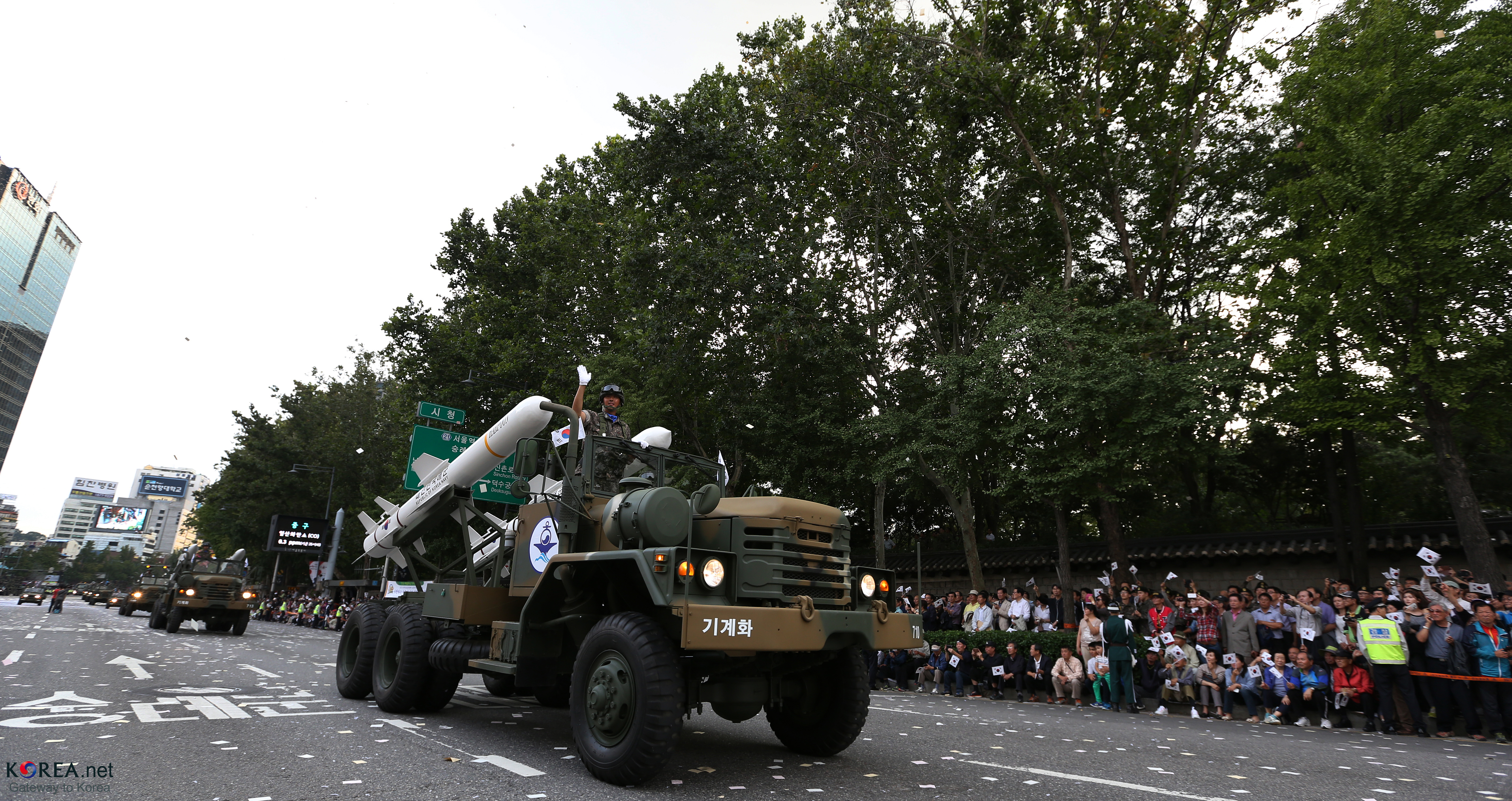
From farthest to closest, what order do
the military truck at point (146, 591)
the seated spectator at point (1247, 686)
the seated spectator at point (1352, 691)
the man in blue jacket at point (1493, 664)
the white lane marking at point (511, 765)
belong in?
the military truck at point (146, 591), the seated spectator at point (1247, 686), the seated spectator at point (1352, 691), the man in blue jacket at point (1493, 664), the white lane marking at point (511, 765)

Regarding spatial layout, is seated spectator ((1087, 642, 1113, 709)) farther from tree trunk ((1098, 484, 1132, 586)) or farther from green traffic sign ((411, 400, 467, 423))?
green traffic sign ((411, 400, 467, 423))

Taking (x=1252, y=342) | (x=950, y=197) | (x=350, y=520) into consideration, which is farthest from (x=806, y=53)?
(x=350, y=520)

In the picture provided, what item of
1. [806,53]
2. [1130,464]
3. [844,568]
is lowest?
[844,568]

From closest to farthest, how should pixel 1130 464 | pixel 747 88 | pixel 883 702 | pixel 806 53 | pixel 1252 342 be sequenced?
pixel 883 702 → pixel 1130 464 → pixel 1252 342 → pixel 806 53 → pixel 747 88

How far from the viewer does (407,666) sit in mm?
8117

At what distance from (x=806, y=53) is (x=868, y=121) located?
2271mm

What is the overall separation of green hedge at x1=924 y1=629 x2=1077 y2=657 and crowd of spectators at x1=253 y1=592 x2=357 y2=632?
25920 millimetres

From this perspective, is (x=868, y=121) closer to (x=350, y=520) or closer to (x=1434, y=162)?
(x=1434, y=162)

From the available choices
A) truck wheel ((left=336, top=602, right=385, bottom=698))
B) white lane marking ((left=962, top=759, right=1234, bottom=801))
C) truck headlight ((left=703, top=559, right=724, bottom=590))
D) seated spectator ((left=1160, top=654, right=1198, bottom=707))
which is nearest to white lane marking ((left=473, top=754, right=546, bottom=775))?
truck headlight ((left=703, top=559, right=724, bottom=590))

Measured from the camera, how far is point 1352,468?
16641 millimetres

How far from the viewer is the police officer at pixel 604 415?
7.27 m

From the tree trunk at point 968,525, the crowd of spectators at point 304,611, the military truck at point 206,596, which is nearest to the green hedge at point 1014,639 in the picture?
the tree trunk at point 968,525

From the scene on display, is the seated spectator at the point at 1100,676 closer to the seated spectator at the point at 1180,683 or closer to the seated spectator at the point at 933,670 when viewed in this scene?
the seated spectator at the point at 1180,683

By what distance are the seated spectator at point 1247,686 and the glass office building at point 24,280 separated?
13986cm
